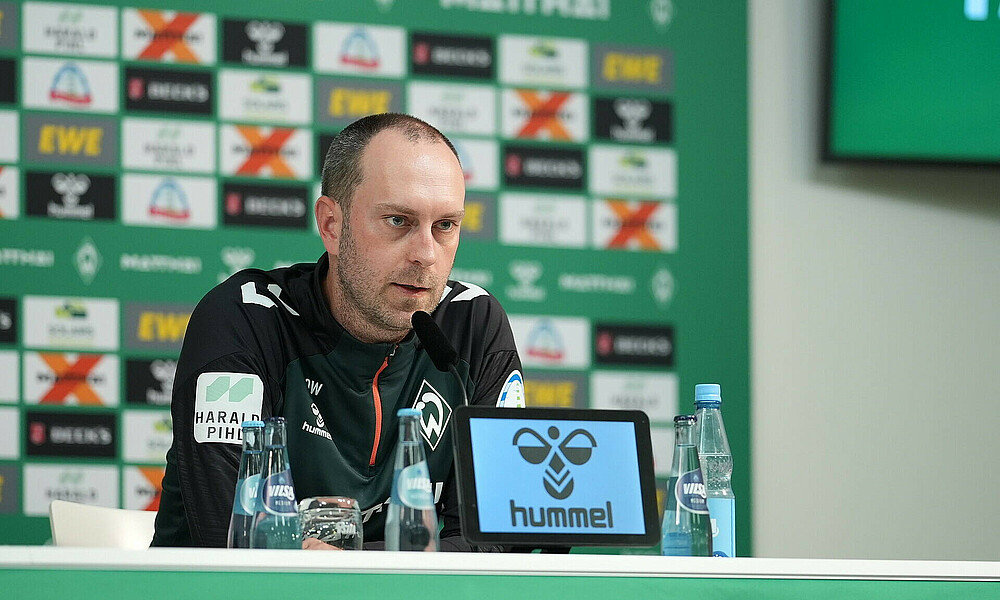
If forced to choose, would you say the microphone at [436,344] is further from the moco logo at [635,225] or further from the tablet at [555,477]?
the moco logo at [635,225]

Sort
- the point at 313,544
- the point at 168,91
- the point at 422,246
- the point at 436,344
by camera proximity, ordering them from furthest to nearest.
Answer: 1. the point at 168,91
2. the point at 422,246
3. the point at 436,344
4. the point at 313,544

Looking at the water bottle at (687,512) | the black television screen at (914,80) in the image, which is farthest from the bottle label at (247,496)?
the black television screen at (914,80)

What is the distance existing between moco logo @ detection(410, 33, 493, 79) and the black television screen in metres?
0.92

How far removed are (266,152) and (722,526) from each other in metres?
1.90

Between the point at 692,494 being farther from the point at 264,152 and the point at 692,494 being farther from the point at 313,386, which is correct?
the point at 264,152

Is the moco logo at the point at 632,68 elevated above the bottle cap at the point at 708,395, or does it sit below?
above

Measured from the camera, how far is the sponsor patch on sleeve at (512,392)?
5.64 ft

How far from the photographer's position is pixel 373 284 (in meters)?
1.68

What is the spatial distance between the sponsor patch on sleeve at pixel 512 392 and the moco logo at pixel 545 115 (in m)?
1.36

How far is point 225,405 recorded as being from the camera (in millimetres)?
1515

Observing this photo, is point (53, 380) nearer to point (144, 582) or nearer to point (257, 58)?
point (257, 58)

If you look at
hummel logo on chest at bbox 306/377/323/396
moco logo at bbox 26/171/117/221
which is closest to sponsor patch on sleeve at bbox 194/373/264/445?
hummel logo on chest at bbox 306/377/323/396

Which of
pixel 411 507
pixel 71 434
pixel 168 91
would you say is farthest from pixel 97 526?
pixel 168 91

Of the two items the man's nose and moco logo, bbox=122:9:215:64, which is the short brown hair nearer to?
the man's nose
